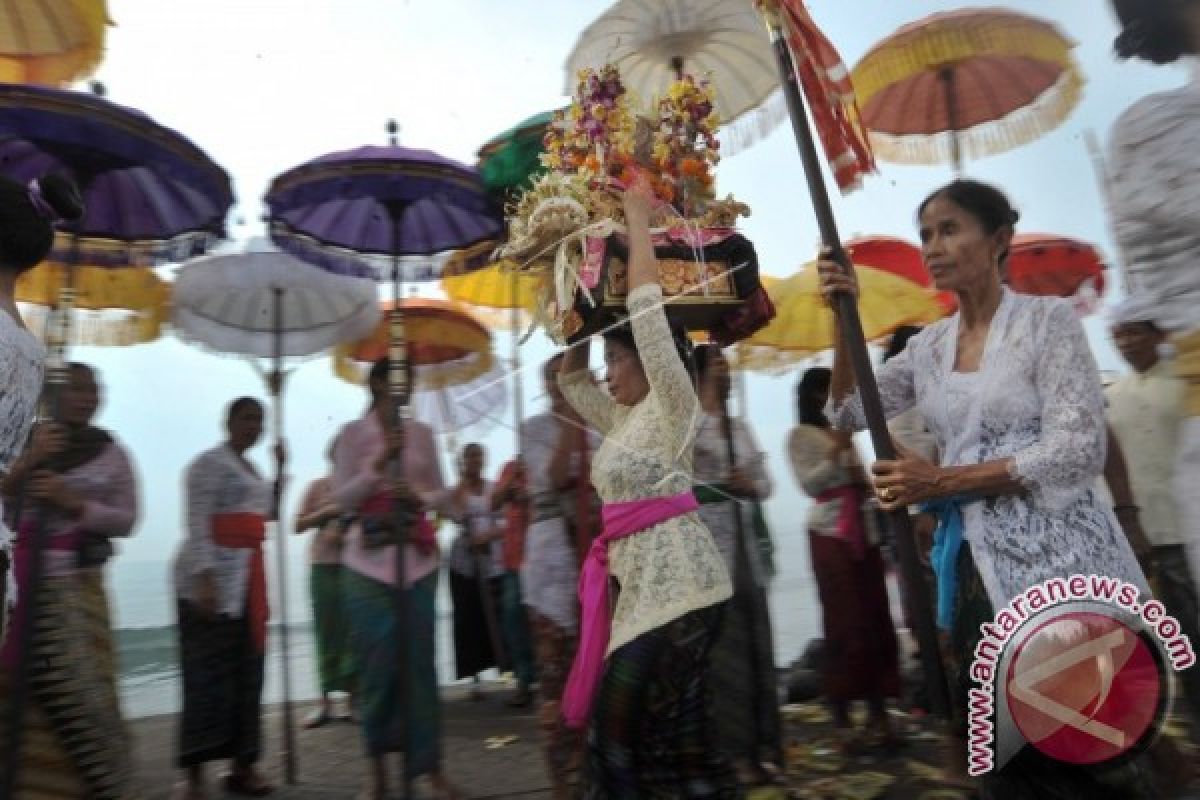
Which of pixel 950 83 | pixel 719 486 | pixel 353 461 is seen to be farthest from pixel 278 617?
pixel 950 83

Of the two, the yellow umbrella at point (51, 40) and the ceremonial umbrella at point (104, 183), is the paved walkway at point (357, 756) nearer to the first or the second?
the ceremonial umbrella at point (104, 183)

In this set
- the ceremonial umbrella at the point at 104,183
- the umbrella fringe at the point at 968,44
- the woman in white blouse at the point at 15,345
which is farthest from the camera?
the umbrella fringe at the point at 968,44

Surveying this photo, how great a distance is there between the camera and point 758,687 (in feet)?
13.1

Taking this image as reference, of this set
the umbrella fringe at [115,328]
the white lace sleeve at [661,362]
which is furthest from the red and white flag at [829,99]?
the umbrella fringe at [115,328]

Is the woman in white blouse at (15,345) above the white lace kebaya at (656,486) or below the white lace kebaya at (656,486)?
above

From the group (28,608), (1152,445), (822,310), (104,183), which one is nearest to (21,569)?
(28,608)

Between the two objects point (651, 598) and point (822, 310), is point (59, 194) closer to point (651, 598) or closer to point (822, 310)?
point (651, 598)

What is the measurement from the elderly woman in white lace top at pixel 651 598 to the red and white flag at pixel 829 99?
22.7 inches

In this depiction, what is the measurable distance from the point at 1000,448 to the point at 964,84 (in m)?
4.06

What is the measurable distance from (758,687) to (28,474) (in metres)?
3.12

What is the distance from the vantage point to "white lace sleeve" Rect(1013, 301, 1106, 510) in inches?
72.5

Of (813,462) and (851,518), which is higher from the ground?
(813,462)

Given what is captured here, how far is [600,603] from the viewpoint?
2666mm

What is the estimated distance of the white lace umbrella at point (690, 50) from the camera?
343 centimetres
